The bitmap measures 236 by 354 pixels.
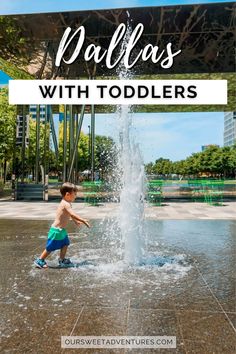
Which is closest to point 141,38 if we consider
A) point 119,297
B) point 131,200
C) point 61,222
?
point 131,200

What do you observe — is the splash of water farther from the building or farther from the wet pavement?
the building

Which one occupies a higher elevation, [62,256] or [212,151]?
[212,151]

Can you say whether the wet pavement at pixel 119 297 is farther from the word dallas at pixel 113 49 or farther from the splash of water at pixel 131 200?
the word dallas at pixel 113 49

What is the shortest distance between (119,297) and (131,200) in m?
2.63

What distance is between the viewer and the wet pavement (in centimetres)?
335

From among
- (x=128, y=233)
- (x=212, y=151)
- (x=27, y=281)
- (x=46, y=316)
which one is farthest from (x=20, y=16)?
(x=212, y=151)

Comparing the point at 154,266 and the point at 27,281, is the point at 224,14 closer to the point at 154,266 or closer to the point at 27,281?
the point at 154,266

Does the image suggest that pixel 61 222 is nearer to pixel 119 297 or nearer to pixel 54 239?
pixel 54 239

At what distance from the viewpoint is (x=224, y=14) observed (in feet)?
55.4

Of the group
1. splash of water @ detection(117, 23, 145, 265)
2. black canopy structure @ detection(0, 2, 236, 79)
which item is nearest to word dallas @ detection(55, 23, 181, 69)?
splash of water @ detection(117, 23, 145, 265)

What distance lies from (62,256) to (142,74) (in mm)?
19466

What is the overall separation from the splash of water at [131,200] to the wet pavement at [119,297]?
0.31 metres

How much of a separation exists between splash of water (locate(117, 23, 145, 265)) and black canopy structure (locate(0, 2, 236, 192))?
1130cm

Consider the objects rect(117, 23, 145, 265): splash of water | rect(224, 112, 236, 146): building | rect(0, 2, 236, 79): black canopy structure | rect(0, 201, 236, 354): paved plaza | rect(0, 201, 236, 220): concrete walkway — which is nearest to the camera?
rect(0, 201, 236, 354): paved plaza
